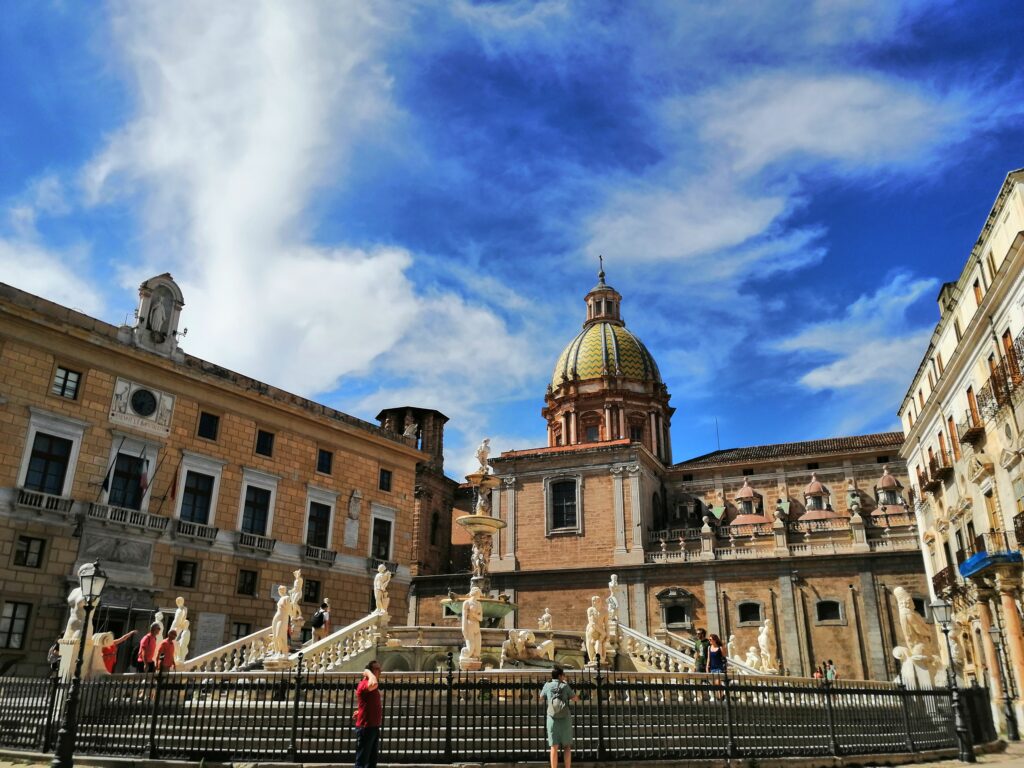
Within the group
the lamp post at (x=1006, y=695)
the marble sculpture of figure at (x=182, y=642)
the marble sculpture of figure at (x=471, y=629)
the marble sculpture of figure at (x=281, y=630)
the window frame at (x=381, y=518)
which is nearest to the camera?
the marble sculpture of figure at (x=471, y=629)

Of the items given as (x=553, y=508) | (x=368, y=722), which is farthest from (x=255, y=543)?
(x=553, y=508)

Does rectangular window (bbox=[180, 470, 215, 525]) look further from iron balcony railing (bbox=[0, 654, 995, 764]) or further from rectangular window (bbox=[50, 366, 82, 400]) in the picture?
iron balcony railing (bbox=[0, 654, 995, 764])

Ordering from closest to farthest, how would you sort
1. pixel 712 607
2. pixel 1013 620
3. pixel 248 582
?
pixel 1013 620 < pixel 248 582 < pixel 712 607

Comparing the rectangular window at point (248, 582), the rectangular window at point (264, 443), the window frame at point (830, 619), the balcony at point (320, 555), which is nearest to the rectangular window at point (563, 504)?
the window frame at point (830, 619)

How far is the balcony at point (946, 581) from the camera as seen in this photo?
28.3 metres

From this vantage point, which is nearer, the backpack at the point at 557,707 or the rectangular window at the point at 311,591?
the backpack at the point at 557,707

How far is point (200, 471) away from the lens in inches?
1056

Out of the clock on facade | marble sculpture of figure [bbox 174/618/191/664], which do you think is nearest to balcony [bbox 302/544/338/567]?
the clock on facade

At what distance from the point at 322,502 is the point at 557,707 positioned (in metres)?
22.6

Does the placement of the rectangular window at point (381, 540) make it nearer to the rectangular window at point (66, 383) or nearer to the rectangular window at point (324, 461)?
the rectangular window at point (324, 461)

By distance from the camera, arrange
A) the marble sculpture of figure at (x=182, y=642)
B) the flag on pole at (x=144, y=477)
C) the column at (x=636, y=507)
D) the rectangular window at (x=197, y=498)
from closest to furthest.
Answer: the marble sculpture of figure at (x=182, y=642), the flag on pole at (x=144, y=477), the rectangular window at (x=197, y=498), the column at (x=636, y=507)

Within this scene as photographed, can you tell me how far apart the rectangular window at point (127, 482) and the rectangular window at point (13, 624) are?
12.6 ft

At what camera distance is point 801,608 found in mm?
39219

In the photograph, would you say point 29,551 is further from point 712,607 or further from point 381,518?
point 712,607
